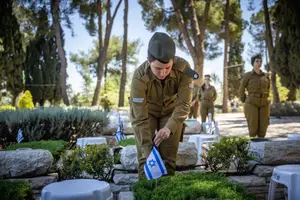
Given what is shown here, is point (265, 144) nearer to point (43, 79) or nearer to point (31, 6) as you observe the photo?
point (31, 6)

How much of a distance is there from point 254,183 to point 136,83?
4.63 ft

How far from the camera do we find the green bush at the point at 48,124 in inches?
223

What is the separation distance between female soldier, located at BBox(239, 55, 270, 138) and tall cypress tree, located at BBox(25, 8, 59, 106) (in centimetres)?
2230

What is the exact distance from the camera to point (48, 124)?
19.6ft

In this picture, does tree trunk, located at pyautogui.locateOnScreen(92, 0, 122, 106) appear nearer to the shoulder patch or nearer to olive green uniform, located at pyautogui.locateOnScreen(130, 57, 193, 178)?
olive green uniform, located at pyautogui.locateOnScreen(130, 57, 193, 178)

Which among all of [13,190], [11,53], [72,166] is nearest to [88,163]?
[72,166]

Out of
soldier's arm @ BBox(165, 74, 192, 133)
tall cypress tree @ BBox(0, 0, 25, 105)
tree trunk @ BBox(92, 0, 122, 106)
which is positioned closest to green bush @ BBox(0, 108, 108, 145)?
soldier's arm @ BBox(165, 74, 192, 133)

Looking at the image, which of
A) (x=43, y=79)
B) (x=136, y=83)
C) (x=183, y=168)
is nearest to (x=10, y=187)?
(x=136, y=83)

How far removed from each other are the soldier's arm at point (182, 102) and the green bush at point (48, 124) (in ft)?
11.5

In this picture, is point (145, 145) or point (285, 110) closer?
point (145, 145)

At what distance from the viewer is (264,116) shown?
5.47m

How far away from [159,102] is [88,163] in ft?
2.93

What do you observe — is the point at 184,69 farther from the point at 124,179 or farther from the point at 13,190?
the point at 13,190

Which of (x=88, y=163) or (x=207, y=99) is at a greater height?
(x=207, y=99)
